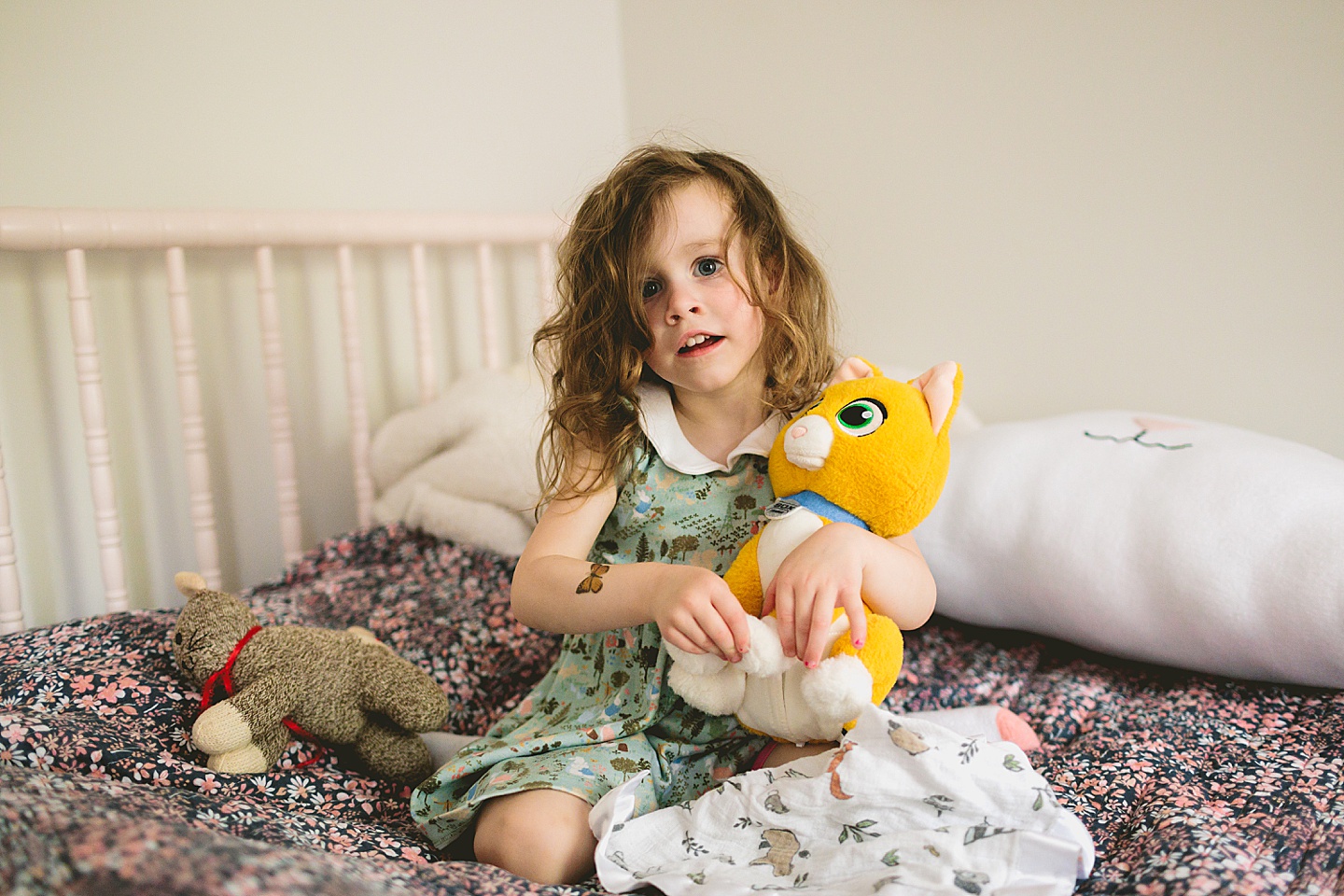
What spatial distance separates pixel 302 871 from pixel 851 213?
136cm

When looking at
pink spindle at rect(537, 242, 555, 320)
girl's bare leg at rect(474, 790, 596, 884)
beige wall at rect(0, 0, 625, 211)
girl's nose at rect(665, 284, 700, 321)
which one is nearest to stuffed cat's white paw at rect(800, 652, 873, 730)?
girl's bare leg at rect(474, 790, 596, 884)

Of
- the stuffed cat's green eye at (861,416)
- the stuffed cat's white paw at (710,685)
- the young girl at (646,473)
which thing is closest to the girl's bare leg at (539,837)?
the young girl at (646,473)

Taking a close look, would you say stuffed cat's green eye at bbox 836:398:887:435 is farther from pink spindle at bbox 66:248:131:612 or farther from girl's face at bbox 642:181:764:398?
pink spindle at bbox 66:248:131:612

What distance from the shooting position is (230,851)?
53cm

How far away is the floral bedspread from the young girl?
0.34ft

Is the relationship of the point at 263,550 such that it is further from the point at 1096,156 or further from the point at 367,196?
the point at 1096,156

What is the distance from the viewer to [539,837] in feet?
2.55

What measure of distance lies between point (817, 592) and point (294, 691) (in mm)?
491

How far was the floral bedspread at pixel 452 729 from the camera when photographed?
21.5 inches

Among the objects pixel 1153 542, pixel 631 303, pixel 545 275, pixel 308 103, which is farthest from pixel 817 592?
pixel 308 103

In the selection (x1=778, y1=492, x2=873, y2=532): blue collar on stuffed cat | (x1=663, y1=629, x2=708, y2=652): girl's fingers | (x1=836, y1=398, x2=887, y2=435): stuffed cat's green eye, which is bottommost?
(x1=663, y1=629, x2=708, y2=652): girl's fingers

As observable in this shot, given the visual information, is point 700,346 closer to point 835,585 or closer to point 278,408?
point 835,585

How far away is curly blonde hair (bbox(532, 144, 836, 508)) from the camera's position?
938 millimetres

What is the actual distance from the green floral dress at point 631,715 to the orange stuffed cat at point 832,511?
0.41 ft
